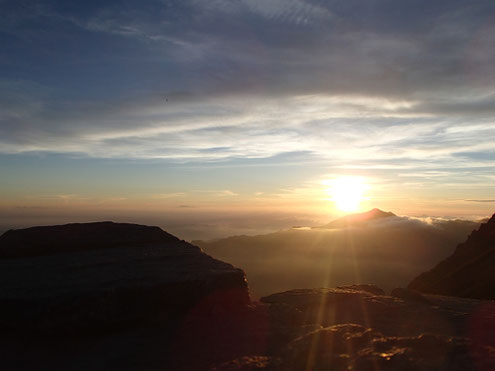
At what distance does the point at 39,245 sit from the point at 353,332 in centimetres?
1173

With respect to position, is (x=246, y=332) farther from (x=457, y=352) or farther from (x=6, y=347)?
(x=6, y=347)

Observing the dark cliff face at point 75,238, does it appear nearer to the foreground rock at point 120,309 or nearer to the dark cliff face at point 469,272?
the foreground rock at point 120,309

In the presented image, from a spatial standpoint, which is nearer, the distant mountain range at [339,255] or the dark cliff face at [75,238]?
the dark cliff face at [75,238]

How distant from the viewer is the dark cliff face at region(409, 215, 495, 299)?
2041 centimetres

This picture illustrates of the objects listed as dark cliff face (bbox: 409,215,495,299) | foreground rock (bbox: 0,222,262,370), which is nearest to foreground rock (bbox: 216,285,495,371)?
foreground rock (bbox: 0,222,262,370)

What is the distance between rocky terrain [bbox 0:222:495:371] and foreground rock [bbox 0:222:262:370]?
3 cm

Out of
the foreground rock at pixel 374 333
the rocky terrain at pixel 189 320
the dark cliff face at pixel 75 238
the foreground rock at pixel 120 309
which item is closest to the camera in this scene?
the foreground rock at pixel 374 333

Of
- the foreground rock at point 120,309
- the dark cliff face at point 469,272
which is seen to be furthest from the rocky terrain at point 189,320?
the dark cliff face at point 469,272

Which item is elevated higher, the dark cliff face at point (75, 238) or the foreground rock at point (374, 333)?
the dark cliff face at point (75, 238)

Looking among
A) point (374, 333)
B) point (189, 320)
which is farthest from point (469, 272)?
point (189, 320)

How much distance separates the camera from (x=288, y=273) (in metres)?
59.3

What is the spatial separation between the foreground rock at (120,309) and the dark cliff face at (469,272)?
14.9m

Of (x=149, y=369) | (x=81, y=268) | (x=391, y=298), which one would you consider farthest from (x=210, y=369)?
(x=391, y=298)

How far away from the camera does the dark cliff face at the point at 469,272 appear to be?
20406 mm
